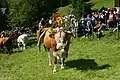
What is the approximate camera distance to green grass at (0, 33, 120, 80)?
1719 centimetres

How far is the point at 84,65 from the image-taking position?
19125 mm

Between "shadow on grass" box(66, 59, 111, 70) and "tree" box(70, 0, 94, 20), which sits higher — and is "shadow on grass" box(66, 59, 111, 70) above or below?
below

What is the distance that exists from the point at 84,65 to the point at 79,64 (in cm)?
53

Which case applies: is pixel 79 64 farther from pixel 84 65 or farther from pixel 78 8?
pixel 78 8

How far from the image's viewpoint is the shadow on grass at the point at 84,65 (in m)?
18.4

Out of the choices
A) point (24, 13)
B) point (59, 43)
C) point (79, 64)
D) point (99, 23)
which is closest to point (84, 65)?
point (79, 64)

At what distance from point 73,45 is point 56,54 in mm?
8305

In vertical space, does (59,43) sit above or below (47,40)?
above

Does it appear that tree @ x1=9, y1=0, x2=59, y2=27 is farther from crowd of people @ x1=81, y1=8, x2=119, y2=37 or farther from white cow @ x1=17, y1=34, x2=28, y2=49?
crowd of people @ x1=81, y1=8, x2=119, y2=37

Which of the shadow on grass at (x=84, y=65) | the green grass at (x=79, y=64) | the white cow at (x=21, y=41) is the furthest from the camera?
the white cow at (x=21, y=41)

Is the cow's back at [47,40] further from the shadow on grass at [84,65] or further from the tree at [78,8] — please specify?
the tree at [78,8]

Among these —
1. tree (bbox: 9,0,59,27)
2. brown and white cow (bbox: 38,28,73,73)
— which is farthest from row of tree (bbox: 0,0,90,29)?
brown and white cow (bbox: 38,28,73,73)

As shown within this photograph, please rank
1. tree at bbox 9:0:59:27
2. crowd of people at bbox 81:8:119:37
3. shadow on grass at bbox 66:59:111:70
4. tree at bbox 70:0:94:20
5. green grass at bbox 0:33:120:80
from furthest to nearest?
tree at bbox 9:0:59:27, tree at bbox 70:0:94:20, crowd of people at bbox 81:8:119:37, shadow on grass at bbox 66:59:111:70, green grass at bbox 0:33:120:80

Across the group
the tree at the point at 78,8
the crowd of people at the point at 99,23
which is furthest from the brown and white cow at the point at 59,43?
the tree at the point at 78,8
